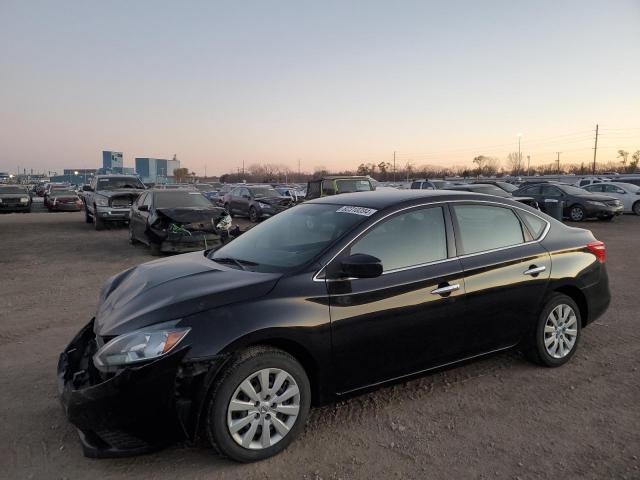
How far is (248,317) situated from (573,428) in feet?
7.69

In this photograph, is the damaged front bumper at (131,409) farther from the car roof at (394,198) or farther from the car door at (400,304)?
the car roof at (394,198)

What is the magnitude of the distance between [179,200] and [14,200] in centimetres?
2069

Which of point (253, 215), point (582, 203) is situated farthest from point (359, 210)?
point (582, 203)

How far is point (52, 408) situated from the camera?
3.53m

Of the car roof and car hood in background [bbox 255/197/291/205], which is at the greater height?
the car roof

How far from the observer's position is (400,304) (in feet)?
10.9

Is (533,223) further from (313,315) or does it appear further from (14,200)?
(14,200)

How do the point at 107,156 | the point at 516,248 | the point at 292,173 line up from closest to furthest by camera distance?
the point at 516,248
the point at 107,156
the point at 292,173

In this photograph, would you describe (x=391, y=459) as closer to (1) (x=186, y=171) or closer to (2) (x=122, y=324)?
(2) (x=122, y=324)

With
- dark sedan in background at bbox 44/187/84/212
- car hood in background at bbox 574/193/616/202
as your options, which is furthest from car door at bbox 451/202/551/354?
dark sedan in background at bbox 44/187/84/212

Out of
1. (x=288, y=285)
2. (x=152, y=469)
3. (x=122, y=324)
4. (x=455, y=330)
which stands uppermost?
(x=288, y=285)

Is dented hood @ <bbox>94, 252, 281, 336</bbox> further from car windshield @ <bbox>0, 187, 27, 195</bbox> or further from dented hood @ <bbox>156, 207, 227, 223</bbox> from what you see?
car windshield @ <bbox>0, 187, 27, 195</bbox>

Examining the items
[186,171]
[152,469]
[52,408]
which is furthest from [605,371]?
[186,171]

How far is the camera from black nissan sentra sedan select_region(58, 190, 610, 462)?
106 inches
